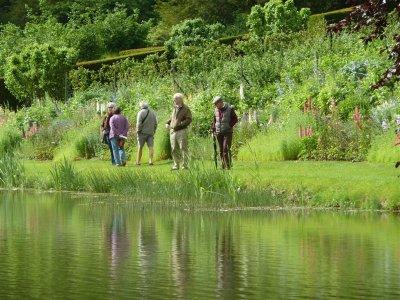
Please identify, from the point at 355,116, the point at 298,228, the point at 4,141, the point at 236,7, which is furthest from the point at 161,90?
the point at 236,7

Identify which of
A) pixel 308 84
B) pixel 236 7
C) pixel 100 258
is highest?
pixel 236 7

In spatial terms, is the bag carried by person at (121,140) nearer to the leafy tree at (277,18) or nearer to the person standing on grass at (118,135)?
the person standing on grass at (118,135)

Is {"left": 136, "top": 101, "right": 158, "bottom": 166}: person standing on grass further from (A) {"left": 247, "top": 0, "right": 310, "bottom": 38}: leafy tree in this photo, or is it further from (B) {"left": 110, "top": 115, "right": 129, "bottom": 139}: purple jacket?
(A) {"left": 247, "top": 0, "right": 310, "bottom": 38}: leafy tree

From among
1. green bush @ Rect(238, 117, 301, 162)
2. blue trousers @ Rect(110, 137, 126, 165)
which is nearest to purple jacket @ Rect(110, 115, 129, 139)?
blue trousers @ Rect(110, 137, 126, 165)

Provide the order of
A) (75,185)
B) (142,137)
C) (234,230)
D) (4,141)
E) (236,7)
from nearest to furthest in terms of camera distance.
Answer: (234,230) → (75,185) → (142,137) → (4,141) → (236,7)

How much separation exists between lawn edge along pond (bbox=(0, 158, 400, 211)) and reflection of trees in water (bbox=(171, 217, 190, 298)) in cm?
261

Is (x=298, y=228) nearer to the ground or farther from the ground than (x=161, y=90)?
nearer to the ground

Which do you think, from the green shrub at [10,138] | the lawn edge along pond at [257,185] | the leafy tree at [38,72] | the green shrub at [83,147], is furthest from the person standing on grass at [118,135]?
the leafy tree at [38,72]

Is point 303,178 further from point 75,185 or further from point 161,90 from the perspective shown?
point 161,90

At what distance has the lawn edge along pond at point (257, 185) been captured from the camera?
21344mm

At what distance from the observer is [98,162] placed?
32.4m

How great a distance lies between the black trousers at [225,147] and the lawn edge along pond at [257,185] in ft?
A: 0.93

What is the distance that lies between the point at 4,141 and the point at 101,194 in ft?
39.0

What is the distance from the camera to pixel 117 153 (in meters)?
30.7
